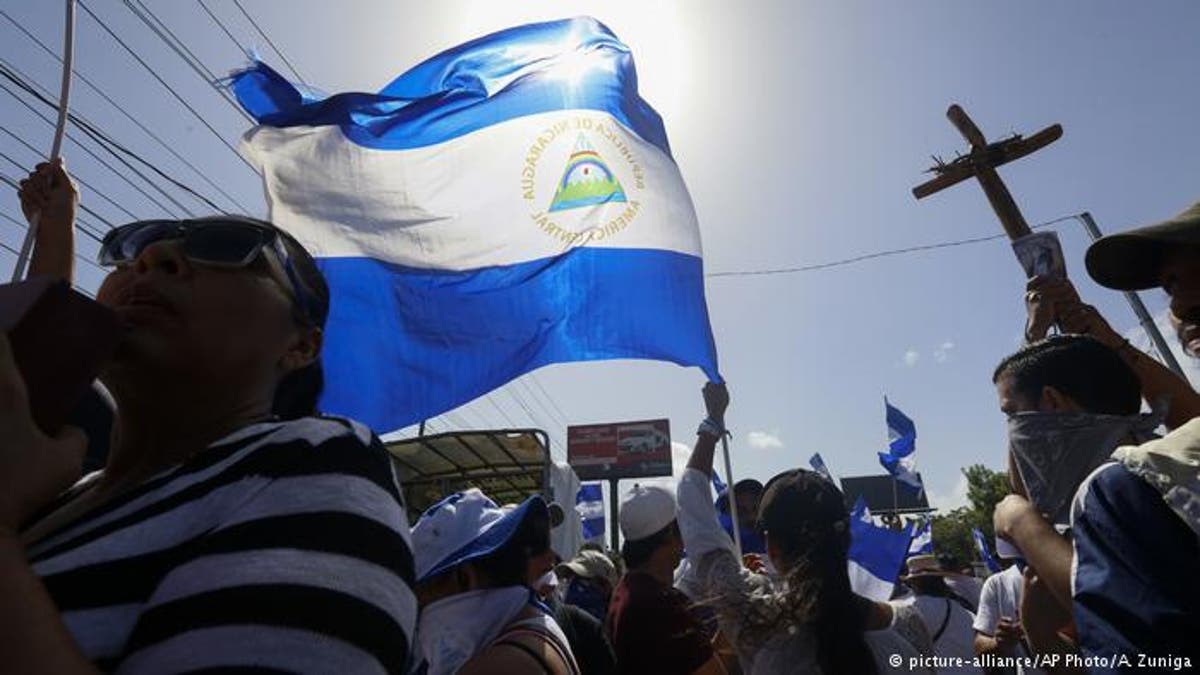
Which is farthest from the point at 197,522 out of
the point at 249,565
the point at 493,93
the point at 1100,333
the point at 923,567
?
the point at 923,567

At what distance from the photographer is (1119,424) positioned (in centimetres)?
189

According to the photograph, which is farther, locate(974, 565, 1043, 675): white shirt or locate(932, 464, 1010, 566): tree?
locate(932, 464, 1010, 566): tree

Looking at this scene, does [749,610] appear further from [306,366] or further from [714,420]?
[306,366]

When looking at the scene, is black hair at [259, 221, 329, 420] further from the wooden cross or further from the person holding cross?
the wooden cross

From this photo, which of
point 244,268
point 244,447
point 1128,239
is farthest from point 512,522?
point 1128,239

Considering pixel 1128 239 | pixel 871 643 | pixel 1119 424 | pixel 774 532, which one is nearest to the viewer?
pixel 1128 239

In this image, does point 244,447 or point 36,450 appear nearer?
point 36,450

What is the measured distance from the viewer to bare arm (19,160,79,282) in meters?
2.24

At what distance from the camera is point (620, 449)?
44.1 meters

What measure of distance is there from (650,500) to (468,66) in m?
2.96

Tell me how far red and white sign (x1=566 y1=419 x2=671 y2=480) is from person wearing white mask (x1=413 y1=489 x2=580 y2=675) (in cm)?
4060

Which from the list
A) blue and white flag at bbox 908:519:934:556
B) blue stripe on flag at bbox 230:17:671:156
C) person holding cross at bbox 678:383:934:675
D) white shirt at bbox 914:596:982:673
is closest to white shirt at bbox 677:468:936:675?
person holding cross at bbox 678:383:934:675

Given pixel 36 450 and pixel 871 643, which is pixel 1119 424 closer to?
pixel 871 643

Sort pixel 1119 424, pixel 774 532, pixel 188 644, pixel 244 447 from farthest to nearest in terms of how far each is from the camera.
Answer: pixel 774 532 → pixel 1119 424 → pixel 244 447 → pixel 188 644
